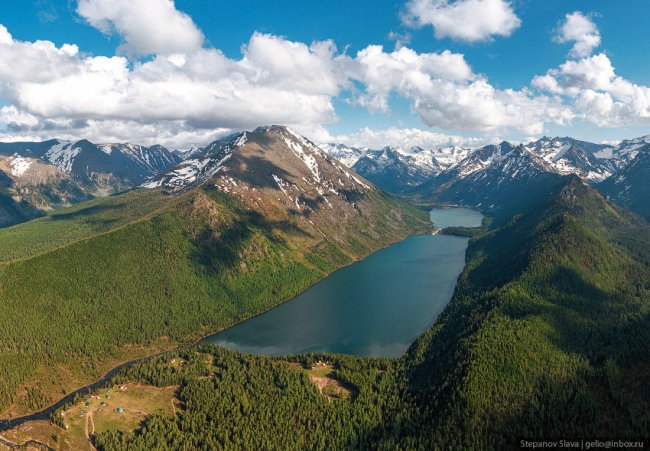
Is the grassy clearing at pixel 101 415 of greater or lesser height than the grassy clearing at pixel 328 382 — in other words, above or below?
above

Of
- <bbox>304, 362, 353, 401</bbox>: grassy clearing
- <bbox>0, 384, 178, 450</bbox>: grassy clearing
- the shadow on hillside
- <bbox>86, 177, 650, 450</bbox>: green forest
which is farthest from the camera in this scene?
the shadow on hillside

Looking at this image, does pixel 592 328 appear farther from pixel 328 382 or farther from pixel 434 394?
pixel 328 382

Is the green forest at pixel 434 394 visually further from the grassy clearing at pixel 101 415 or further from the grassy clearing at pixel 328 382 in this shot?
the grassy clearing at pixel 101 415

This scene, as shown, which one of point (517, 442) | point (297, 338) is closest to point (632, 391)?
point (517, 442)

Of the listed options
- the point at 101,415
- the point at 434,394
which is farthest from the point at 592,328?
the point at 101,415

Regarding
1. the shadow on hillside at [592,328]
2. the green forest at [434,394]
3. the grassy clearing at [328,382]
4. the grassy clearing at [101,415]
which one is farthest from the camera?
the shadow on hillside at [592,328]

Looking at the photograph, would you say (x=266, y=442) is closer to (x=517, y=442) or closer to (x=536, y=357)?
(x=517, y=442)

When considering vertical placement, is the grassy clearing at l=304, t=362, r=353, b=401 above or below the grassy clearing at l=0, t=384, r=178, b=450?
below

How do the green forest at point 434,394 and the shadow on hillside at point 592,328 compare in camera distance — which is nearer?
the green forest at point 434,394

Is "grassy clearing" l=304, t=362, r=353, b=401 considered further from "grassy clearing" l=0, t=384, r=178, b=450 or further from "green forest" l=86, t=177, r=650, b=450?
"grassy clearing" l=0, t=384, r=178, b=450

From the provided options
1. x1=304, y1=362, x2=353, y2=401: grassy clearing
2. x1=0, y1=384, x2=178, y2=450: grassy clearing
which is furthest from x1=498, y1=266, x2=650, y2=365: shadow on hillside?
x1=0, y1=384, x2=178, y2=450: grassy clearing

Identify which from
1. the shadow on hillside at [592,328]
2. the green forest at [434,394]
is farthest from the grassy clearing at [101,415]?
the shadow on hillside at [592,328]
